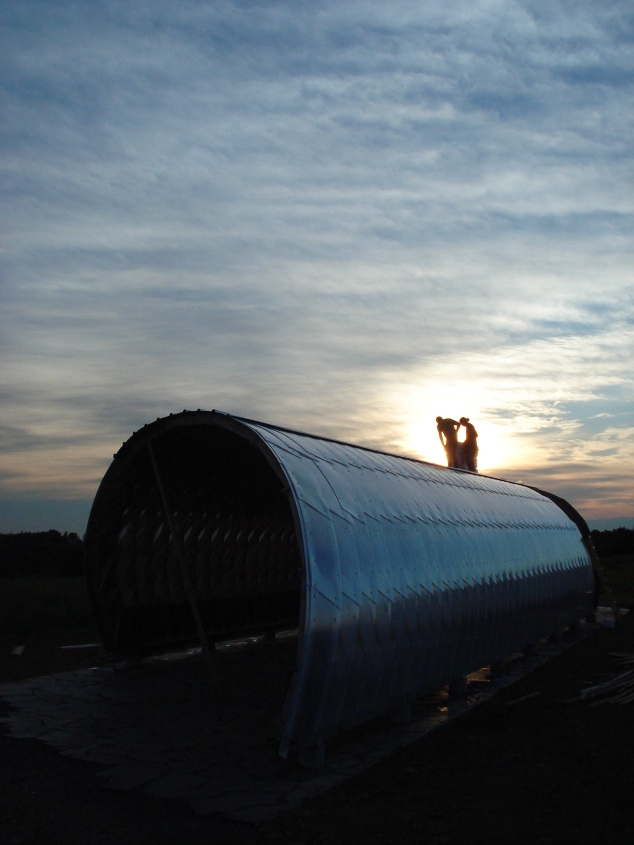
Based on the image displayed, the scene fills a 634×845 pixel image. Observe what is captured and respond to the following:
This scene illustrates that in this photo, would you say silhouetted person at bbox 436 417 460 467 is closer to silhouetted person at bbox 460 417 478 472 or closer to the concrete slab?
silhouetted person at bbox 460 417 478 472

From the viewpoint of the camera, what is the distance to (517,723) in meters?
10.7

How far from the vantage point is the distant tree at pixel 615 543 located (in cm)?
5291

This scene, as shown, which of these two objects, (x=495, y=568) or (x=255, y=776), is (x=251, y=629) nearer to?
(x=495, y=568)

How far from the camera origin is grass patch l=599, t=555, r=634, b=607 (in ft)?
103

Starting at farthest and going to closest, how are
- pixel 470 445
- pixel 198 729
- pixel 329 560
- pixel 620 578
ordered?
pixel 620 578 < pixel 470 445 < pixel 198 729 < pixel 329 560

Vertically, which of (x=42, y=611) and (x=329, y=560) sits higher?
(x=329, y=560)

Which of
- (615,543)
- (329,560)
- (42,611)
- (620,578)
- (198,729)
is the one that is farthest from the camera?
(615,543)

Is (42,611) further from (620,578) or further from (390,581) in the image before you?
(620,578)

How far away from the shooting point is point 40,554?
48.8 meters

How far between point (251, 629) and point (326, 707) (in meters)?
10.5

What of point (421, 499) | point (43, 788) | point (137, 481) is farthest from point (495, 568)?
point (43, 788)

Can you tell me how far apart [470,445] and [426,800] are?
55.1ft

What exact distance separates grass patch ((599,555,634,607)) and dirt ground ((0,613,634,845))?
67.2ft

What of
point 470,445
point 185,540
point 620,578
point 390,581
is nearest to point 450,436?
point 470,445
